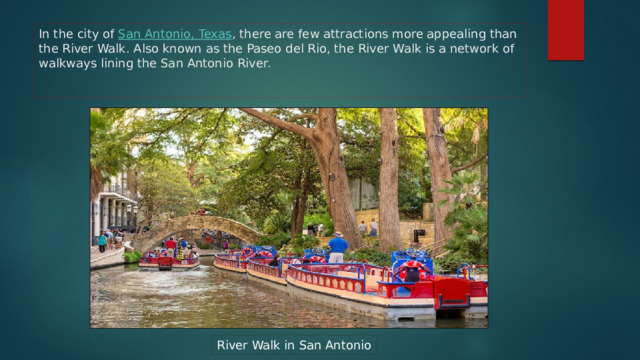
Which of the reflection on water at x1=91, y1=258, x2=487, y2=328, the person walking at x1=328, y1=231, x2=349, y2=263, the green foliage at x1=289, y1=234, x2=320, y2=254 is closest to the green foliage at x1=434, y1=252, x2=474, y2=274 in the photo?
the person walking at x1=328, y1=231, x2=349, y2=263

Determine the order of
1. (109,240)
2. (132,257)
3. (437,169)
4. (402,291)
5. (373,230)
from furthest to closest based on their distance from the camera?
(373,230) → (437,169) → (132,257) → (109,240) → (402,291)

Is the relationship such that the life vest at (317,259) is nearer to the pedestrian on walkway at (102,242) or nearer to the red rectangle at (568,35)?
the pedestrian on walkway at (102,242)

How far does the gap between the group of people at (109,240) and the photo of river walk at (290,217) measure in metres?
0.03

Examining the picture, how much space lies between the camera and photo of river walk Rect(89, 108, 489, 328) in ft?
24.6

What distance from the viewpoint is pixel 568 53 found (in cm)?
698

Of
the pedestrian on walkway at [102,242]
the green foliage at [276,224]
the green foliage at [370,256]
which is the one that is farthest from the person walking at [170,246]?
the green foliage at [370,256]

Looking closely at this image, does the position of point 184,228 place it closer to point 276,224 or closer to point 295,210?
point 276,224

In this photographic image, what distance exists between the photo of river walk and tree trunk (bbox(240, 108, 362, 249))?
0.07 feet

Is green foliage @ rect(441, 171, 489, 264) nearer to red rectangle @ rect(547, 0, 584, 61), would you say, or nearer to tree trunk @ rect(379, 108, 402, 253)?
tree trunk @ rect(379, 108, 402, 253)

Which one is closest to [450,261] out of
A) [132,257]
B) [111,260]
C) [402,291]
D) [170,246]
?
[402,291]

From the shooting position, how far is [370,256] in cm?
936

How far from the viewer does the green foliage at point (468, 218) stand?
8.40 m

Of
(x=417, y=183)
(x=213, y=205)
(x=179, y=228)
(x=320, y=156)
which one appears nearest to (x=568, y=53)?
(x=417, y=183)

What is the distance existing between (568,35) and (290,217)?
460cm
